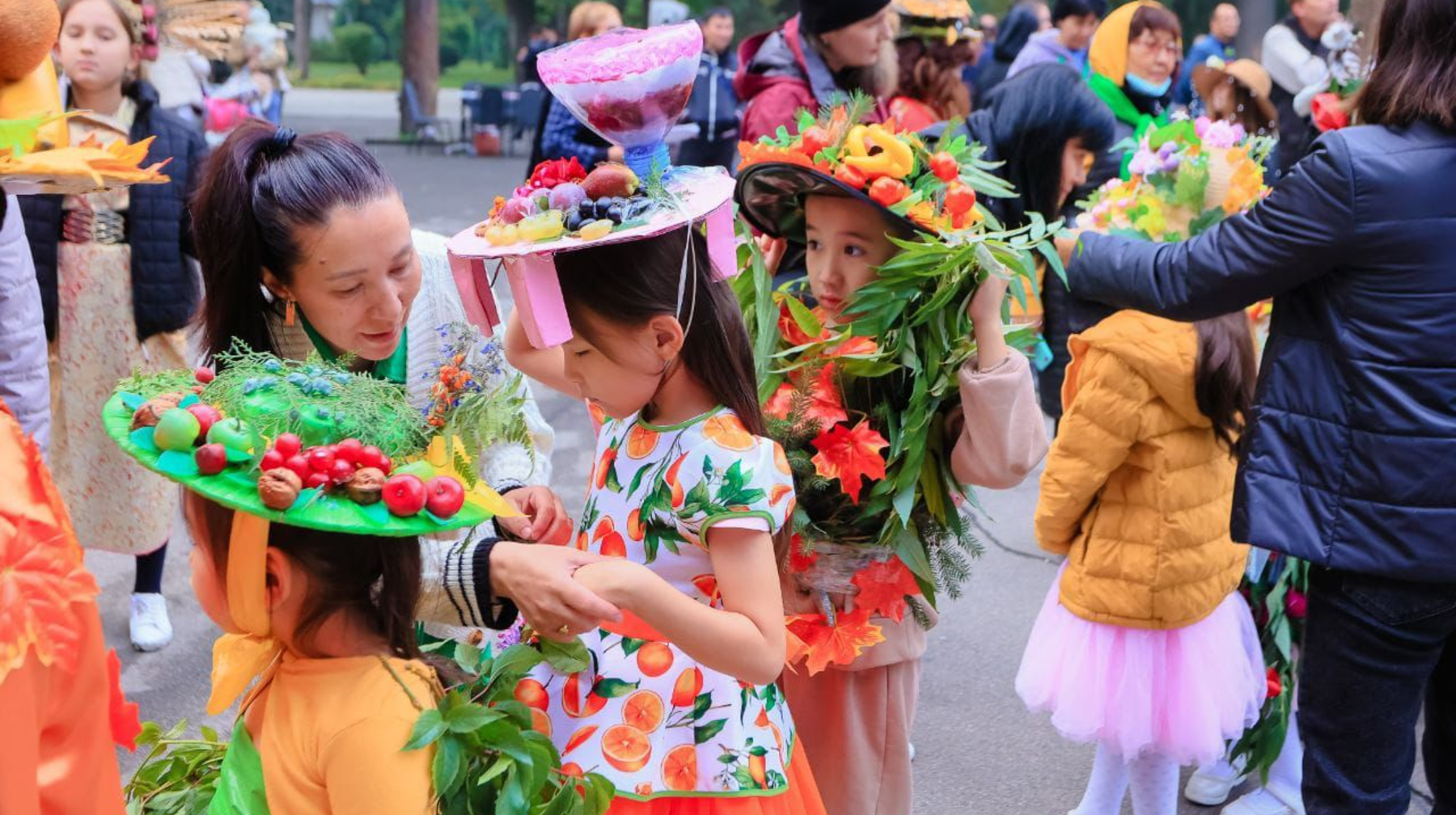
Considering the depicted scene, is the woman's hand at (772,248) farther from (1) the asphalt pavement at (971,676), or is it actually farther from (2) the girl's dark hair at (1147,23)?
(2) the girl's dark hair at (1147,23)

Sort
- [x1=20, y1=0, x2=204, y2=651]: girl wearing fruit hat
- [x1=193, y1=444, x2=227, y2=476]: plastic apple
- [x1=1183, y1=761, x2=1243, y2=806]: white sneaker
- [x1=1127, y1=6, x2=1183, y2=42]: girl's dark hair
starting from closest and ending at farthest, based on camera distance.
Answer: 1. [x1=193, y1=444, x2=227, y2=476]: plastic apple
2. [x1=1183, y1=761, x2=1243, y2=806]: white sneaker
3. [x1=20, y1=0, x2=204, y2=651]: girl wearing fruit hat
4. [x1=1127, y1=6, x2=1183, y2=42]: girl's dark hair

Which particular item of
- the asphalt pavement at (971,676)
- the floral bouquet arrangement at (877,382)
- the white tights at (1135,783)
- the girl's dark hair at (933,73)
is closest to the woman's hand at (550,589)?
the floral bouquet arrangement at (877,382)

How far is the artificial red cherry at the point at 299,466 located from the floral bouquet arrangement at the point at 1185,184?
7.05ft

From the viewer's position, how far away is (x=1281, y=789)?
361 cm

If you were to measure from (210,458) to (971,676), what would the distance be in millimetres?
3435

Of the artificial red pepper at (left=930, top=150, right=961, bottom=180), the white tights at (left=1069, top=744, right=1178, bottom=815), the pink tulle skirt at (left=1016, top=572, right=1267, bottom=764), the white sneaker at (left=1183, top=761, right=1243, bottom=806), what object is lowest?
the white sneaker at (left=1183, top=761, right=1243, bottom=806)

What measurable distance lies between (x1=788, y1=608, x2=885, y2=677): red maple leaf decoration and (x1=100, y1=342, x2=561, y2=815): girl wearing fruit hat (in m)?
0.86

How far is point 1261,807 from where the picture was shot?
3.57 meters

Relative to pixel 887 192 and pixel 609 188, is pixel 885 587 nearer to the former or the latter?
pixel 887 192

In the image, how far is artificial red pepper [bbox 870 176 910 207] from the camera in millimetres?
2535


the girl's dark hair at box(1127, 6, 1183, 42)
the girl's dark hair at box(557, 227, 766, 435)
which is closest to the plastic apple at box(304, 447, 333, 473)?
the girl's dark hair at box(557, 227, 766, 435)

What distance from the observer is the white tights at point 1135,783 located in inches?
131

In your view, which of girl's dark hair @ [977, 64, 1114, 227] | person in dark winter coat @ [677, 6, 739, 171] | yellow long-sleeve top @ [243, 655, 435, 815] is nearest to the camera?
yellow long-sleeve top @ [243, 655, 435, 815]

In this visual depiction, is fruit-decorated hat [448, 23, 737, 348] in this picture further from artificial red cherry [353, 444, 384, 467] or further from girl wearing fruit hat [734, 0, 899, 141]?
girl wearing fruit hat [734, 0, 899, 141]
